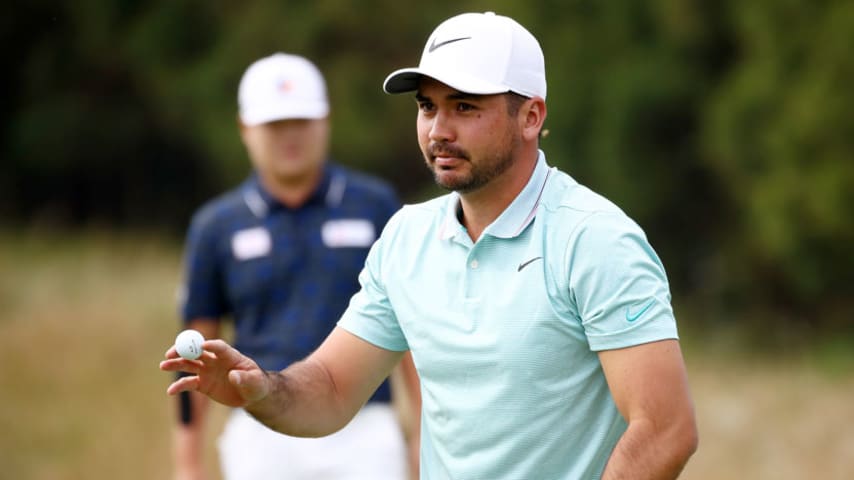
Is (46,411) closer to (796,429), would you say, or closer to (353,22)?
(796,429)

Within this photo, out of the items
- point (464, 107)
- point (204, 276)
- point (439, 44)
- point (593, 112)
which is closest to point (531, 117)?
point (464, 107)

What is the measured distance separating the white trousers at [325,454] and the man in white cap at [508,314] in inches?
62.5

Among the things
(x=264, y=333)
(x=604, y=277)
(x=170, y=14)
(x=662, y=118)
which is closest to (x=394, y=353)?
(x=604, y=277)

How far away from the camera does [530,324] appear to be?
3.07 m

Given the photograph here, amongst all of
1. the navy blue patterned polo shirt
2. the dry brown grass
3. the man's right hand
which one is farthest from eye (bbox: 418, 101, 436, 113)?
the dry brown grass

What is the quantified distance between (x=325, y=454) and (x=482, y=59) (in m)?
2.30

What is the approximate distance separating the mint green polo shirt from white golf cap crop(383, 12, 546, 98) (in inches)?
9.2

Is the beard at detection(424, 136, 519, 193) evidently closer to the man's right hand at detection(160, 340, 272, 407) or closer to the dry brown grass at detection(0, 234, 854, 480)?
the man's right hand at detection(160, 340, 272, 407)

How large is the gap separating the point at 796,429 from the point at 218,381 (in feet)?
24.8

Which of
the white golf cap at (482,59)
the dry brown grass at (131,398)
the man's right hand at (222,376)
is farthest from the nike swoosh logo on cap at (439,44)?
the dry brown grass at (131,398)

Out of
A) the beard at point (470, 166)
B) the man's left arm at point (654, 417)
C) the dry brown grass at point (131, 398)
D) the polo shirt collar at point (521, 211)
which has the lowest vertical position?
the dry brown grass at point (131, 398)

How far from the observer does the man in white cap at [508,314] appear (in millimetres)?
2914

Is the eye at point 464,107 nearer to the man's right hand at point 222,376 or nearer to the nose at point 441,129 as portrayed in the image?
the nose at point 441,129

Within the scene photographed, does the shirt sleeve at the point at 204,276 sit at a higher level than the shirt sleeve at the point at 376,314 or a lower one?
lower
